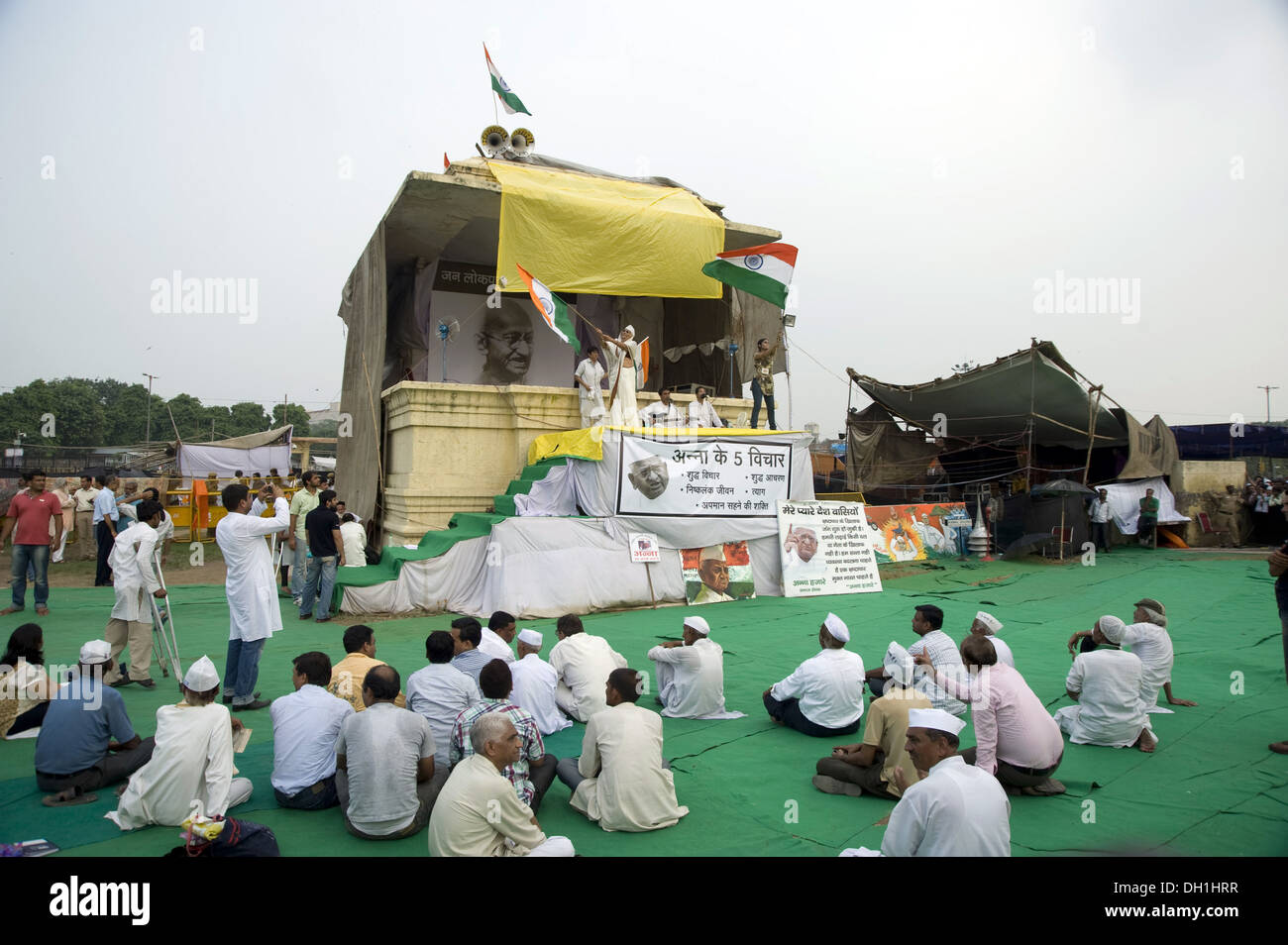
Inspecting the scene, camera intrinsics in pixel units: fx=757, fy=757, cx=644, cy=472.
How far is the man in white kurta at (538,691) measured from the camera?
5527 millimetres

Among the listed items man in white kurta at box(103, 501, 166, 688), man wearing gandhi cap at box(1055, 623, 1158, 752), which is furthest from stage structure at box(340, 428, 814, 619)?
man wearing gandhi cap at box(1055, 623, 1158, 752)

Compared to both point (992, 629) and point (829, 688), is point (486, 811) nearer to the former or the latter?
point (829, 688)

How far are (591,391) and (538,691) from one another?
779cm

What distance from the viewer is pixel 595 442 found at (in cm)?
Result: 1095

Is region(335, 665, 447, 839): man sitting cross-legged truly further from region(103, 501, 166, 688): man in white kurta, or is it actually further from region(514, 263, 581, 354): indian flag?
region(514, 263, 581, 354): indian flag

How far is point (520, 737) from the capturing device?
3.99m

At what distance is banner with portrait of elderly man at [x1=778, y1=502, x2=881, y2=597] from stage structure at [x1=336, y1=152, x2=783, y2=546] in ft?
10.6

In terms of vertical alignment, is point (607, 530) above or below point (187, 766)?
above

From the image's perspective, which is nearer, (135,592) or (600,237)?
(135,592)

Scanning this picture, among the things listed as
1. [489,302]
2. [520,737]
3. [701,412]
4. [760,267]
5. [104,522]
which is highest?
[489,302]

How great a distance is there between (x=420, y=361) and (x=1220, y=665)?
48.6ft

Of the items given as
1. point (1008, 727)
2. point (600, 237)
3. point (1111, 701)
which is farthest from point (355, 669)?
point (600, 237)
